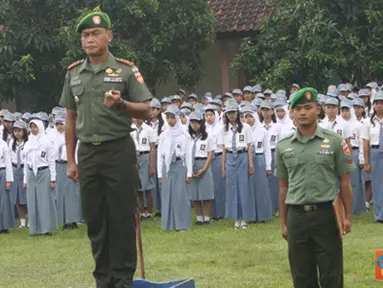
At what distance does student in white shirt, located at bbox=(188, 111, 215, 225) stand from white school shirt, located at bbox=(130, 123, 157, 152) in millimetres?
1303

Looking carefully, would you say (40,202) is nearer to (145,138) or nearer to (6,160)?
(6,160)

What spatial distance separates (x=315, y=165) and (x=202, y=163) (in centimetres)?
908

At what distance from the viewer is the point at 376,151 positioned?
646 inches

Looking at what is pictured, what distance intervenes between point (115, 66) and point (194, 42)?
17.5 m

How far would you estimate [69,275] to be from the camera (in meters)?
11.9

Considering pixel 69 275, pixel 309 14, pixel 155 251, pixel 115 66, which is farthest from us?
pixel 309 14

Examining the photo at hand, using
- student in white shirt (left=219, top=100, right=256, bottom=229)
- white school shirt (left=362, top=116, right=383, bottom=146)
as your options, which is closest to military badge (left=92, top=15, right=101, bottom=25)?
student in white shirt (left=219, top=100, right=256, bottom=229)

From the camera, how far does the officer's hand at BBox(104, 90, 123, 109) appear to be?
7.18m

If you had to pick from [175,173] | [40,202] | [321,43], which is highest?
[321,43]

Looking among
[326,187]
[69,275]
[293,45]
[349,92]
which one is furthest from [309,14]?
[326,187]

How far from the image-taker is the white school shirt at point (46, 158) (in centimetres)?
1684

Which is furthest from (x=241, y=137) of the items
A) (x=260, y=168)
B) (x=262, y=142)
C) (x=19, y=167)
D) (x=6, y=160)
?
(x=19, y=167)

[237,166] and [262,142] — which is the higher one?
[262,142]

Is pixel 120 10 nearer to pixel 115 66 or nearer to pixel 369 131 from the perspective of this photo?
pixel 369 131
